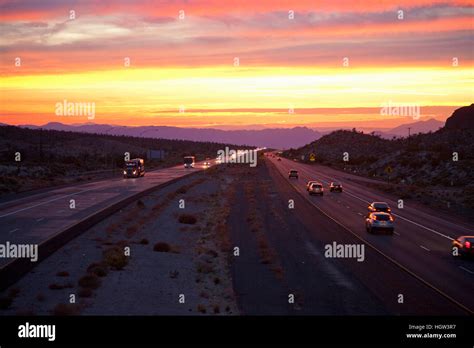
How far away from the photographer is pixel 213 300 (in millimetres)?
23766

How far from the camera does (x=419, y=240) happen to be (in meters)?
39.8

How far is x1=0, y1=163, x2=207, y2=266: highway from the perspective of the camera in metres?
35.7

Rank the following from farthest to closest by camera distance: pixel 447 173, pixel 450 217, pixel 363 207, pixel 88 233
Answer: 1. pixel 447 173
2. pixel 363 207
3. pixel 450 217
4. pixel 88 233

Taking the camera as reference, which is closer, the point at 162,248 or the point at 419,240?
the point at 162,248

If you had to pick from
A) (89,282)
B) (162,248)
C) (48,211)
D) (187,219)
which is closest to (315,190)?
(187,219)

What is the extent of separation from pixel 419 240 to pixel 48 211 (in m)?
24.2

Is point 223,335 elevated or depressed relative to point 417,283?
elevated

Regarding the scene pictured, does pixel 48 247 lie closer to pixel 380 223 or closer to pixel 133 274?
pixel 133 274

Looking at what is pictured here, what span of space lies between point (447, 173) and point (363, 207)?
45943 mm

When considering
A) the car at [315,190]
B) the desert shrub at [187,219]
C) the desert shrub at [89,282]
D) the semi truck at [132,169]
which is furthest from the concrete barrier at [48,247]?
the semi truck at [132,169]

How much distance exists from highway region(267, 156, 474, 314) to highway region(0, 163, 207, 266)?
620 inches

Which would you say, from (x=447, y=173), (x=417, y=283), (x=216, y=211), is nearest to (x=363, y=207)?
(x=216, y=211)

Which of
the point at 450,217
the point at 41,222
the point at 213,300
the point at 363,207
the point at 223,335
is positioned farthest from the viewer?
the point at 363,207

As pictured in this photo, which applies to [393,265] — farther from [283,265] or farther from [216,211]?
[216,211]
